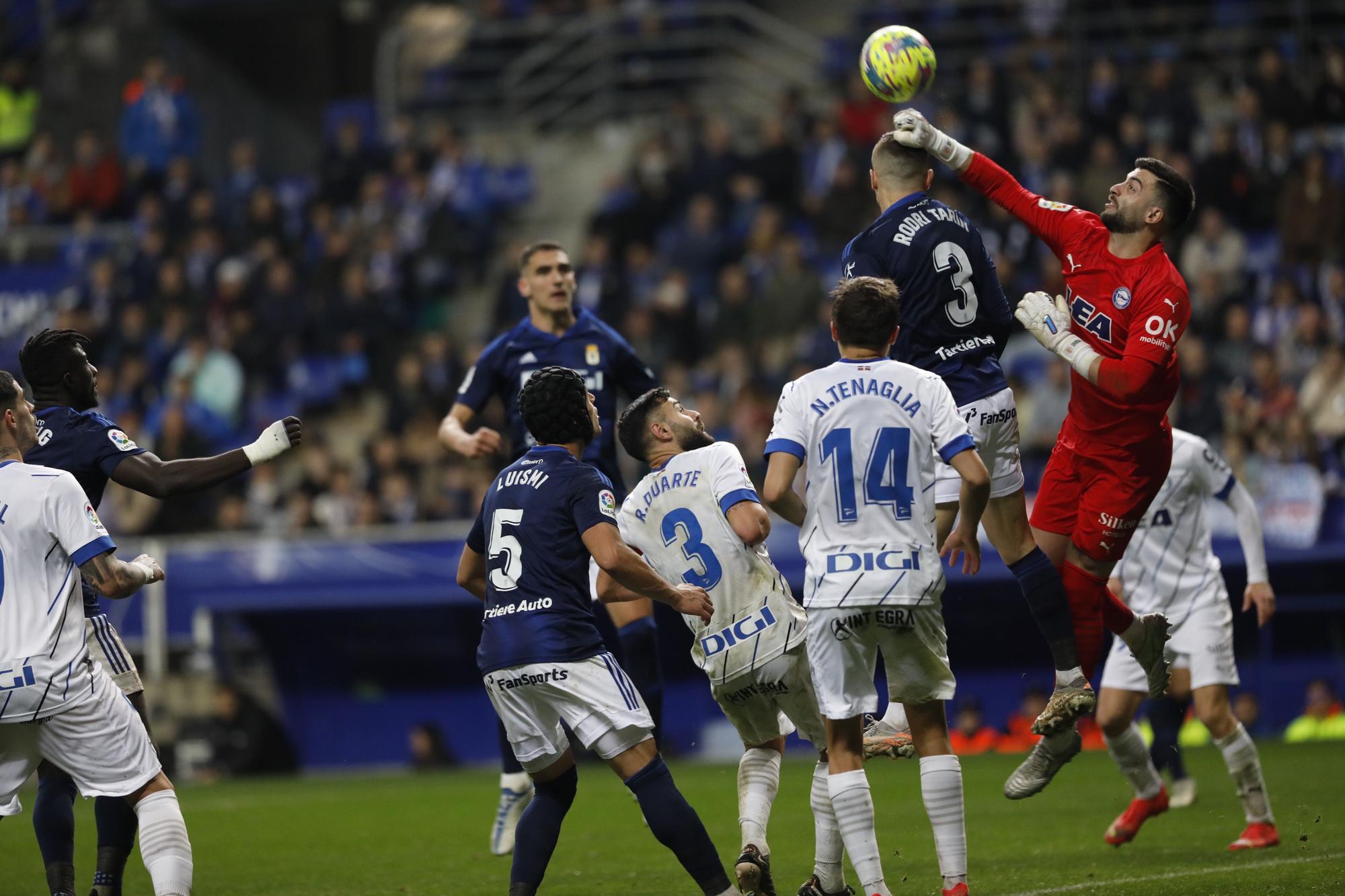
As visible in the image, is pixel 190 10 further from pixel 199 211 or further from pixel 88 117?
pixel 199 211

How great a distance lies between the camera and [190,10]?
27.3 m

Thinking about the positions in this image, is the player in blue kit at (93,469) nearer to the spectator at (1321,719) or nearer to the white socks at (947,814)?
the white socks at (947,814)

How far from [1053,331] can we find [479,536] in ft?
8.67

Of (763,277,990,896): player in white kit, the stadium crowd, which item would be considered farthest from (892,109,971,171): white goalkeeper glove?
the stadium crowd

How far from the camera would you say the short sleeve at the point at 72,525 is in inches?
253

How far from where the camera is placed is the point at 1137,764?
30.5ft

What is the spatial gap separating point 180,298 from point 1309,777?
15.7 m

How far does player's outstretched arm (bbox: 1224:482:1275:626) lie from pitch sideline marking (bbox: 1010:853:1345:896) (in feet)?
5.42

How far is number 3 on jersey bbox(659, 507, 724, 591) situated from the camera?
7461 mm

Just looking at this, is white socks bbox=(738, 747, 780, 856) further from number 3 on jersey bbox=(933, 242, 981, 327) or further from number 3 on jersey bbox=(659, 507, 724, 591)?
number 3 on jersey bbox=(933, 242, 981, 327)

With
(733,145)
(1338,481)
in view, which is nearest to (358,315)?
(733,145)

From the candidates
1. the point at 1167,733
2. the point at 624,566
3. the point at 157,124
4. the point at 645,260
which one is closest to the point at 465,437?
the point at 624,566

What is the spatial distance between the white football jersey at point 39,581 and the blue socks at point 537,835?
176cm

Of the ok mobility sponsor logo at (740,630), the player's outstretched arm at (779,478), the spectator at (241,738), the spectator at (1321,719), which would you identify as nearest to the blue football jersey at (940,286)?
the player's outstretched arm at (779,478)
